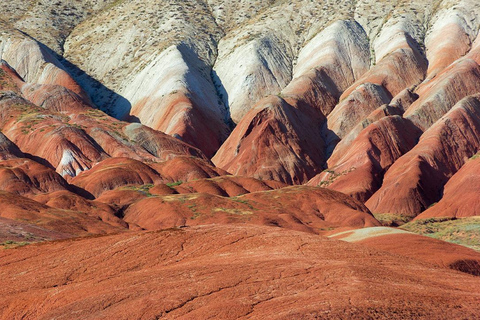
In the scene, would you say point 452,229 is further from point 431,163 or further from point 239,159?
point 239,159

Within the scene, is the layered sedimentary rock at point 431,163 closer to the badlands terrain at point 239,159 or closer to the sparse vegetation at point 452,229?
the badlands terrain at point 239,159

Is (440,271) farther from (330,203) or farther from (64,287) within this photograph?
(330,203)

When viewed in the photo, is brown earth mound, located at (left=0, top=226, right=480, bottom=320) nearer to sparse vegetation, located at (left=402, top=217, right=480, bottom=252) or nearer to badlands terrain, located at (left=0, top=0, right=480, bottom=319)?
badlands terrain, located at (left=0, top=0, right=480, bottom=319)

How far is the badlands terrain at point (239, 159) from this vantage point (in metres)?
19.6

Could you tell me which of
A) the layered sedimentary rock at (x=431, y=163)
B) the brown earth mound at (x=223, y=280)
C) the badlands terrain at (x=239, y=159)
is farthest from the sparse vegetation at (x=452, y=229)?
the brown earth mound at (x=223, y=280)

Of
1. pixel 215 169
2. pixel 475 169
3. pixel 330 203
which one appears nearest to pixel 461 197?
pixel 475 169

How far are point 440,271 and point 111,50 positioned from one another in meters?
108

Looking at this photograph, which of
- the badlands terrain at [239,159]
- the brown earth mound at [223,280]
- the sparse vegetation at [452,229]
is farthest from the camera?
the sparse vegetation at [452,229]

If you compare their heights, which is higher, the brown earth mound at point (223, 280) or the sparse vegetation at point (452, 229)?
the brown earth mound at point (223, 280)

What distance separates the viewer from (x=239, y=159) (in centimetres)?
8800

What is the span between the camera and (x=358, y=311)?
15898 mm

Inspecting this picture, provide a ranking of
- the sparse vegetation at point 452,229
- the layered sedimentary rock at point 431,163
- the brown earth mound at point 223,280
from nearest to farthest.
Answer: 1. the brown earth mound at point 223,280
2. the sparse vegetation at point 452,229
3. the layered sedimentary rock at point 431,163

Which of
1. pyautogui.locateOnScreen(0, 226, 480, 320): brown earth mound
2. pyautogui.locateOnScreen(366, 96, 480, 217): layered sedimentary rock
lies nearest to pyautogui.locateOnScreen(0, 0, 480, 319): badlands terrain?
pyautogui.locateOnScreen(0, 226, 480, 320): brown earth mound

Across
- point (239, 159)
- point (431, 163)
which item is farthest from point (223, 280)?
point (239, 159)
